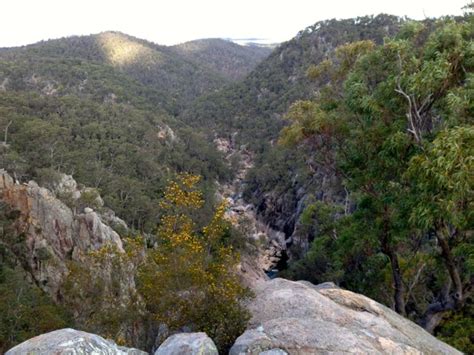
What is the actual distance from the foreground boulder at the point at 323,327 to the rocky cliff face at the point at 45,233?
1564cm

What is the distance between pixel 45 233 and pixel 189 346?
20651mm

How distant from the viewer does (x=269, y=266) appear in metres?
44.0

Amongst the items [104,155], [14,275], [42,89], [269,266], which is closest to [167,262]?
[14,275]

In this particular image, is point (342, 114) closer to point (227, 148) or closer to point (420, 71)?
point (420, 71)

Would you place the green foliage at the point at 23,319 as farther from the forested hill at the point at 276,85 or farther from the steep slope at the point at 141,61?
the steep slope at the point at 141,61

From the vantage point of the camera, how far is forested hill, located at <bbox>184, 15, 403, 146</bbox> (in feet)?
267

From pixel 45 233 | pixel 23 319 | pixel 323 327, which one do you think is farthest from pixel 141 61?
pixel 323 327

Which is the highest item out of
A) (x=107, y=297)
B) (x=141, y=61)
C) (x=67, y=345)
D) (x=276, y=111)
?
(x=141, y=61)

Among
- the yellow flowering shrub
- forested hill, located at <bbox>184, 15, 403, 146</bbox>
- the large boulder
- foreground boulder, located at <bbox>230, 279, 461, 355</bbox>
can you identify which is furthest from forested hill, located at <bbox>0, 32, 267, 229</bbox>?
the large boulder

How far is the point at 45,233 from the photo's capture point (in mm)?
23953

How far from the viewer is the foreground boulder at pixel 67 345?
16.7 ft

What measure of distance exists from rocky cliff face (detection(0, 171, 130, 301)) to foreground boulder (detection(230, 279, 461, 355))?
51.3 feet


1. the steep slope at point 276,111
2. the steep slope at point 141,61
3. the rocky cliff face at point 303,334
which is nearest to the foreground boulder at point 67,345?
the rocky cliff face at point 303,334

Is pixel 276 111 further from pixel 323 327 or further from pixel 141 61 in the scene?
pixel 141 61
